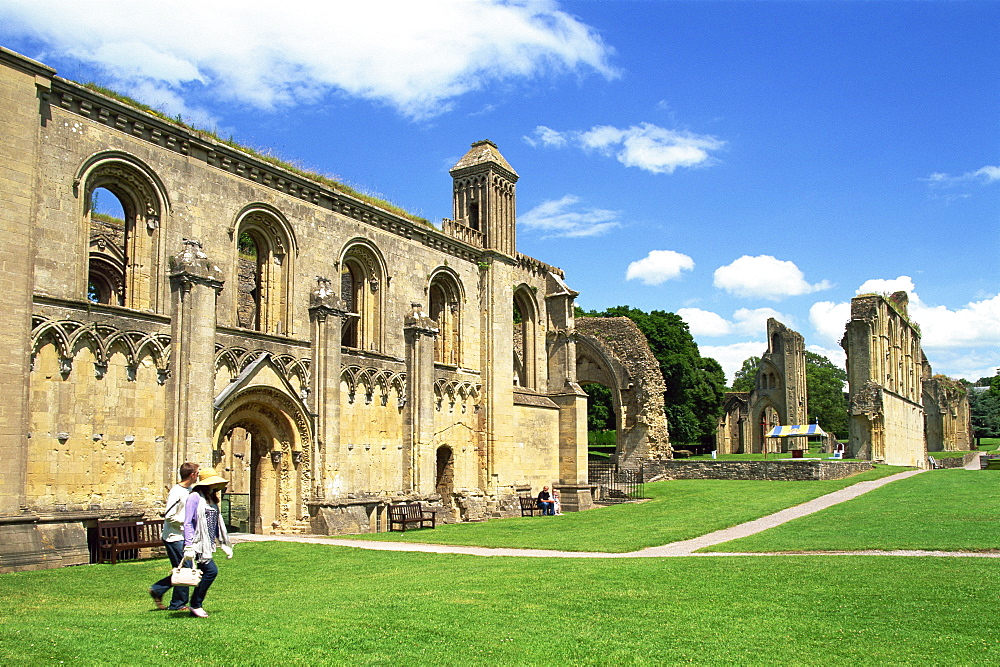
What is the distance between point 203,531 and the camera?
313 inches

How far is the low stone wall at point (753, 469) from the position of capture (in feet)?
114

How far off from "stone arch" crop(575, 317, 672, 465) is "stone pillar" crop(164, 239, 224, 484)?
28483 millimetres

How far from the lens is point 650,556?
47.8ft

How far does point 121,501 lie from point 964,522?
56.1 feet

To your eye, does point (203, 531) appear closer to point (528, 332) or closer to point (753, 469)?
point (528, 332)

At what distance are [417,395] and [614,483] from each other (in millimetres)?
15043

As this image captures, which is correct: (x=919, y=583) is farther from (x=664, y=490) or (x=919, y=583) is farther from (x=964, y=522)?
(x=664, y=490)

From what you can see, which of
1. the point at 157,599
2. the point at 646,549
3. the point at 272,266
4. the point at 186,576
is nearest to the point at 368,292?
the point at 272,266

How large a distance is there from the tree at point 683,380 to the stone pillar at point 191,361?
144ft

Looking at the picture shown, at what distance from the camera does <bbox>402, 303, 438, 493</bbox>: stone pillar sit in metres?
23.1

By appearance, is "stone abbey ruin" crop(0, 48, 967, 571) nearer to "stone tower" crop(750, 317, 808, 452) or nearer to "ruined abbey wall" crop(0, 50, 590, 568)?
"ruined abbey wall" crop(0, 50, 590, 568)

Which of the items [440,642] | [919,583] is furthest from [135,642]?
[919,583]

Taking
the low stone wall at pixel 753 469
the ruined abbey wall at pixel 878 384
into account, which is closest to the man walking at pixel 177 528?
the low stone wall at pixel 753 469

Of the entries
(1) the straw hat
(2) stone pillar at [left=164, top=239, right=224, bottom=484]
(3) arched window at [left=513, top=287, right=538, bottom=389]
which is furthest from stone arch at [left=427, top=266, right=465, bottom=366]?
(1) the straw hat
